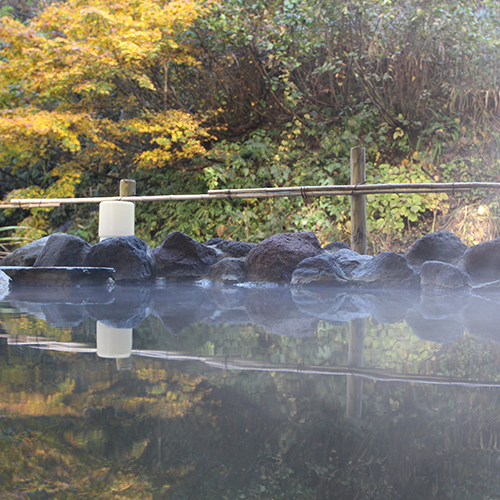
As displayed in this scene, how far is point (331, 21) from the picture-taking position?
519 cm

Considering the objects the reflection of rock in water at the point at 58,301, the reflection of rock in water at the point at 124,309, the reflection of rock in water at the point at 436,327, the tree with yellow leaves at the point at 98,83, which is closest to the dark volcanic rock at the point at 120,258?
the reflection of rock in water at the point at 58,301

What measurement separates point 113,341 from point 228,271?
154 centimetres

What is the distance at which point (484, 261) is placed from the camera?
2193 millimetres

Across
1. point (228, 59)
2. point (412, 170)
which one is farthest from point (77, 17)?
point (412, 170)

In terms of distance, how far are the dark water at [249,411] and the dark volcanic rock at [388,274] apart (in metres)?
1.05

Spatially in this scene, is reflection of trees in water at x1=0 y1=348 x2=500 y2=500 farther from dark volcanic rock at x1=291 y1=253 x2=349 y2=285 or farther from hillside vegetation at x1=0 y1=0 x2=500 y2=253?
hillside vegetation at x1=0 y1=0 x2=500 y2=253

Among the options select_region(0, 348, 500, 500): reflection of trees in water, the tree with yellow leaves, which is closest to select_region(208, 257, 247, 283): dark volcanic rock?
select_region(0, 348, 500, 500): reflection of trees in water

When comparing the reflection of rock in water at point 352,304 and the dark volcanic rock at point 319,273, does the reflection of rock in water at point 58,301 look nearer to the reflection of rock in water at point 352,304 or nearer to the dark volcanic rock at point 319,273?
the reflection of rock in water at point 352,304

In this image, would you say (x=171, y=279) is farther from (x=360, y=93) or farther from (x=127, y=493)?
(x=360, y=93)

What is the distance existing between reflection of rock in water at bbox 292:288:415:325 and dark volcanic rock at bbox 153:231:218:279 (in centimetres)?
74

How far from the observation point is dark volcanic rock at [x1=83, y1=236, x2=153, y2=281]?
2520 mm

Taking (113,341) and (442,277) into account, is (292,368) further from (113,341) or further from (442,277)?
(442,277)

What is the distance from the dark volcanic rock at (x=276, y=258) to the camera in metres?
2.41

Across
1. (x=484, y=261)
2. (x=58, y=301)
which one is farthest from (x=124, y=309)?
(x=484, y=261)
